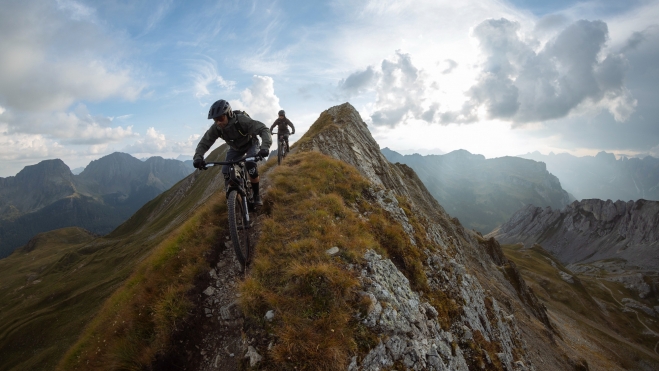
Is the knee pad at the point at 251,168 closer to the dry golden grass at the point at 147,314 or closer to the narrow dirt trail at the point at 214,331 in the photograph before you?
the dry golden grass at the point at 147,314

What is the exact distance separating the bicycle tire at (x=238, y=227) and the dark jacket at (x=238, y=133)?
6.92 feet

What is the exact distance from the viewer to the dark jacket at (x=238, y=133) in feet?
33.2

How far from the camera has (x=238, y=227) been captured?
379 inches

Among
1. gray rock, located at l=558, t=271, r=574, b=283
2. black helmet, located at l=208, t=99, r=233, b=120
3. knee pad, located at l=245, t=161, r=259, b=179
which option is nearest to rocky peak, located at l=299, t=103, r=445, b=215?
knee pad, located at l=245, t=161, r=259, b=179

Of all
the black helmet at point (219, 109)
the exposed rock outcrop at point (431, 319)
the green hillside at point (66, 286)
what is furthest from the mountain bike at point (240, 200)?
the exposed rock outcrop at point (431, 319)

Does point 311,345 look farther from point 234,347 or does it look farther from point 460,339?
point 460,339

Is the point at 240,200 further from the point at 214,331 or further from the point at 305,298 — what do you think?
the point at 305,298

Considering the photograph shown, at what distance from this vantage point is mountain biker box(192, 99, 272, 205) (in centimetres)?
968

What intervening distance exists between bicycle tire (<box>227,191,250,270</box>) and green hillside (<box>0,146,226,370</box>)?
184cm

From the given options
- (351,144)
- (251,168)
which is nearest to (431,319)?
(251,168)

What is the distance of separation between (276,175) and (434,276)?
9755mm

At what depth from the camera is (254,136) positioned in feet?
34.6

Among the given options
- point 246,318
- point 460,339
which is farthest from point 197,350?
point 460,339

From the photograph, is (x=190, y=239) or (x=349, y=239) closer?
(x=349, y=239)
